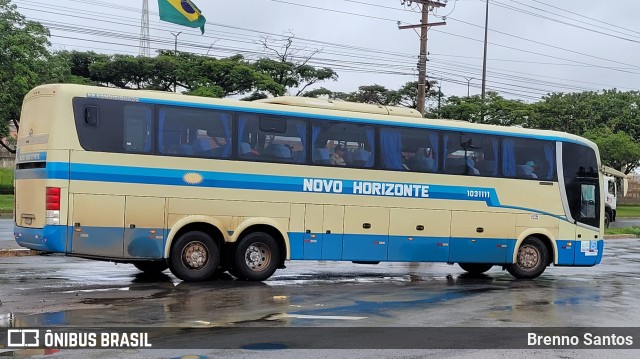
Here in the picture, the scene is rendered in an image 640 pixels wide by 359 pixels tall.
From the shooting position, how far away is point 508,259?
1752 cm

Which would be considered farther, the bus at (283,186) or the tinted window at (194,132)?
the tinted window at (194,132)

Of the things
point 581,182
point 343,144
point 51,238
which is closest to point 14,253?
point 51,238

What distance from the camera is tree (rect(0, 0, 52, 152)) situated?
130 feet

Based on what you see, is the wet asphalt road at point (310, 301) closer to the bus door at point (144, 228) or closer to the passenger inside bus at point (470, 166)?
the bus door at point (144, 228)

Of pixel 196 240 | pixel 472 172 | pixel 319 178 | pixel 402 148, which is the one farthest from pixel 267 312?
pixel 472 172

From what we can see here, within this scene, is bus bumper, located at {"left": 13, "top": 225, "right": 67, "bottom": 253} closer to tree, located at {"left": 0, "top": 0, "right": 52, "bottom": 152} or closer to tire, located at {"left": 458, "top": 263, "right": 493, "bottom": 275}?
tire, located at {"left": 458, "top": 263, "right": 493, "bottom": 275}

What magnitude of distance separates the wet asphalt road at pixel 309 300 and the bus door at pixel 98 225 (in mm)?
649

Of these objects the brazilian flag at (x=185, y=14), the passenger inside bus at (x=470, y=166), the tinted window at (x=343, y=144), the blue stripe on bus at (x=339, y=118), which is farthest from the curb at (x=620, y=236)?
the tinted window at (x=343, y=144)

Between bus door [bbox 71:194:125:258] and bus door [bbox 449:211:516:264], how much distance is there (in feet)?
23.4

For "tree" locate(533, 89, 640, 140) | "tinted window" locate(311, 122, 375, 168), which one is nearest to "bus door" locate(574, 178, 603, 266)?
"tinted window" locate(311, 122, 375, 168)

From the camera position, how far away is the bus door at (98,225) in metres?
13.3

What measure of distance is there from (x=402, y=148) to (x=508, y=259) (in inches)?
147

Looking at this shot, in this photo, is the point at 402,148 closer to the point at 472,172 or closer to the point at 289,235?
the point at 472,172

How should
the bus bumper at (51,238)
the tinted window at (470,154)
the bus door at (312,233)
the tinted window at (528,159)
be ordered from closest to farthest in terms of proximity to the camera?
the bus bumper at (51,238) → the bus door at (312,233) → the tinted window at (470,154) → the tinted window at (528,159)
